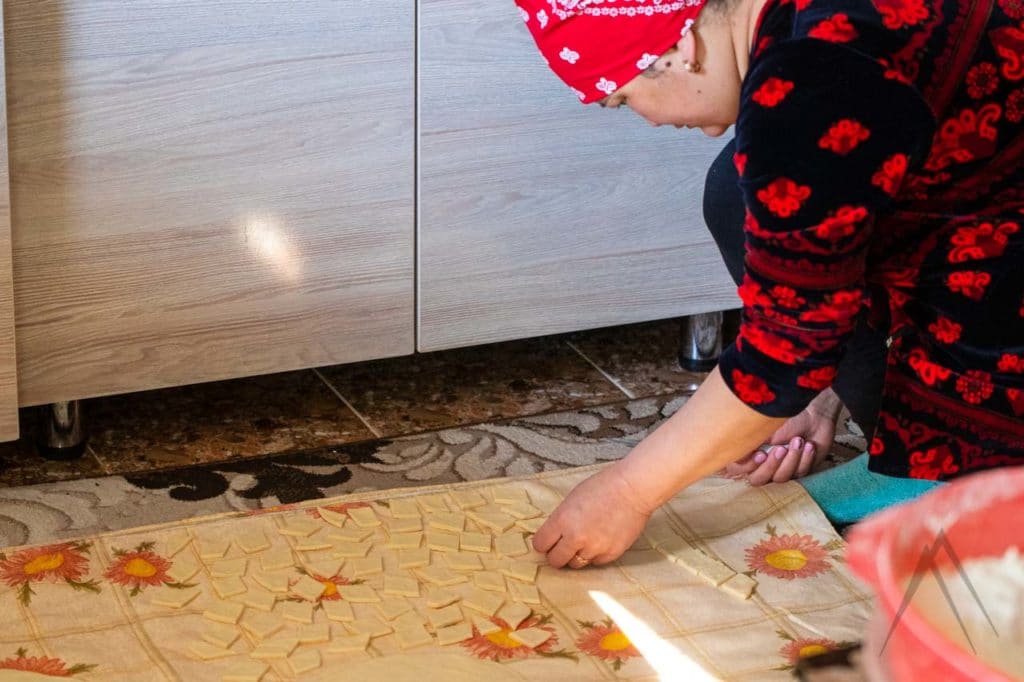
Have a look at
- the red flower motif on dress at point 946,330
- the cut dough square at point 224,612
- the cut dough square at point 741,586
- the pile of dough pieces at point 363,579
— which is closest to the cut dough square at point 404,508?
the pile of dough pieces at point 363,579

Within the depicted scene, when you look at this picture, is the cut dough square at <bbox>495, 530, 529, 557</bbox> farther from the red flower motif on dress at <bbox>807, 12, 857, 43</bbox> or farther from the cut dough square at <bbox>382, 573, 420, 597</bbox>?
the red flower motif on dress at <bbox>807, 12, 857, 43</bbox>

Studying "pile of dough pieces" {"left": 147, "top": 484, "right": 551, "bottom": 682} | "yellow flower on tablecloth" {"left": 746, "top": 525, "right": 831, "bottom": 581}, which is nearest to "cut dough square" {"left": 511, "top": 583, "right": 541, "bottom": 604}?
"pile of dough pieces" {"left": 147, "top": 484, "right": 551, "bottom": 682}

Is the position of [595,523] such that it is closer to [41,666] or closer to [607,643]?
[607,643]

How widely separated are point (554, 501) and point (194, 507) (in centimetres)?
41

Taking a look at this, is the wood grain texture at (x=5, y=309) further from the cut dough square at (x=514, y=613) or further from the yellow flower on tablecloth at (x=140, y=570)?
the cut dough square at (x=514, y=613)

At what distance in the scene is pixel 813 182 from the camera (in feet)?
3.31

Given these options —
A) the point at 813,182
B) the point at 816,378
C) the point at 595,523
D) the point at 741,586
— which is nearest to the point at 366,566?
the point at 595,523

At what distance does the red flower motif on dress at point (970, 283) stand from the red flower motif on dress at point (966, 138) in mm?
106

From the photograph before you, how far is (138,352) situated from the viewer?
1.60 meters

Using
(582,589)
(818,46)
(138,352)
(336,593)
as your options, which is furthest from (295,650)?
(818,46)

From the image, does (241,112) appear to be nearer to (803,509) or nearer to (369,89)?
(369,89)

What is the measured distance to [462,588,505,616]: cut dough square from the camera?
1.25m

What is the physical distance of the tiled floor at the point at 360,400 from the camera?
1.68m

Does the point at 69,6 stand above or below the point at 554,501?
above
